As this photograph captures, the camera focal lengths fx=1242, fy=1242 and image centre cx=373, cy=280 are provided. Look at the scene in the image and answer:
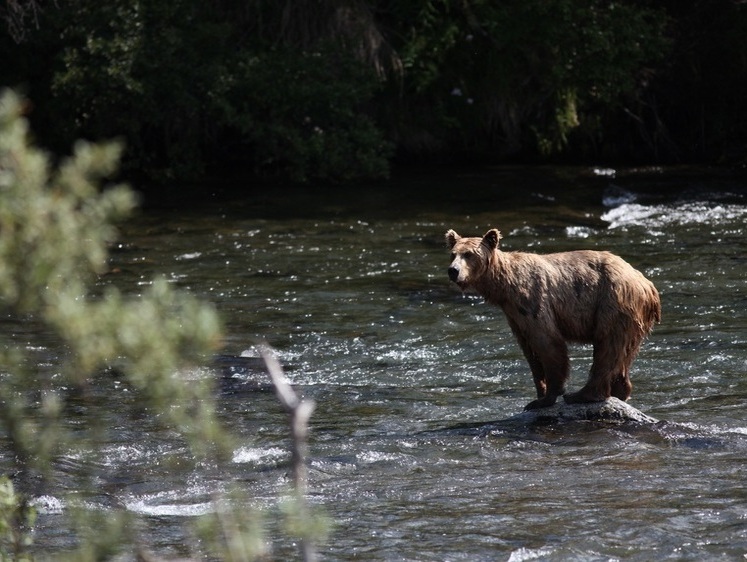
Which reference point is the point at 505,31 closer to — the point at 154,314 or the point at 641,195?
the point at 641,195

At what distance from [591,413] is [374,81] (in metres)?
13.7

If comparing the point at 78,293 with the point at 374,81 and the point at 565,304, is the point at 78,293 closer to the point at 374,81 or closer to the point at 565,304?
the point at 565,304

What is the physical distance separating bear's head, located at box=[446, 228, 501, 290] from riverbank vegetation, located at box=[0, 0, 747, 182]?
1231cm

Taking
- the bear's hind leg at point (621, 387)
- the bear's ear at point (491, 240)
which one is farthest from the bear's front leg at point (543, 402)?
the bear's ear at point (491, 240)

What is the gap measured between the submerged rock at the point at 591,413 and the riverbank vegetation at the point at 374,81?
12.6 metres

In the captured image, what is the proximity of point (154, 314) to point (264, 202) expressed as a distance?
1681 centimetres

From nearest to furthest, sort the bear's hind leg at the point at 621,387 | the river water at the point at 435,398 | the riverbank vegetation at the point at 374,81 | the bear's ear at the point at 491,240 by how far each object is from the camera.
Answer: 1. the river water at the point at 435,398
2. the bear's ear at the point at 491,240
3. the bear's hind leg at the point at 621,387
4. the riverbank vegetation at the point at 374,81

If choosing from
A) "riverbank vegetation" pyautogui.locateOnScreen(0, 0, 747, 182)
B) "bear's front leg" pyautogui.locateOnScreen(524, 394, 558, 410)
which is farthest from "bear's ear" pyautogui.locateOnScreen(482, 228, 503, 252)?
"riverbank vegetation" pyautogui.locateOnScreen(0, 0, 747, 182)

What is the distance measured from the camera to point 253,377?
10414 mm

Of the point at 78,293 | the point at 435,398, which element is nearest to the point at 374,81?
the point at 435,398

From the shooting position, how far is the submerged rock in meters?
8.46

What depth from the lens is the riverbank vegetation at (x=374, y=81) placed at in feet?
68.4

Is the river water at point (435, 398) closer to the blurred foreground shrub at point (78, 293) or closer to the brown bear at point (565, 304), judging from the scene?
the brown bear at point (565, 304)

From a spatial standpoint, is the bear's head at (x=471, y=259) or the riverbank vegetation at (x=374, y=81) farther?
the riverbank vegetation at (x=374, y=81)
